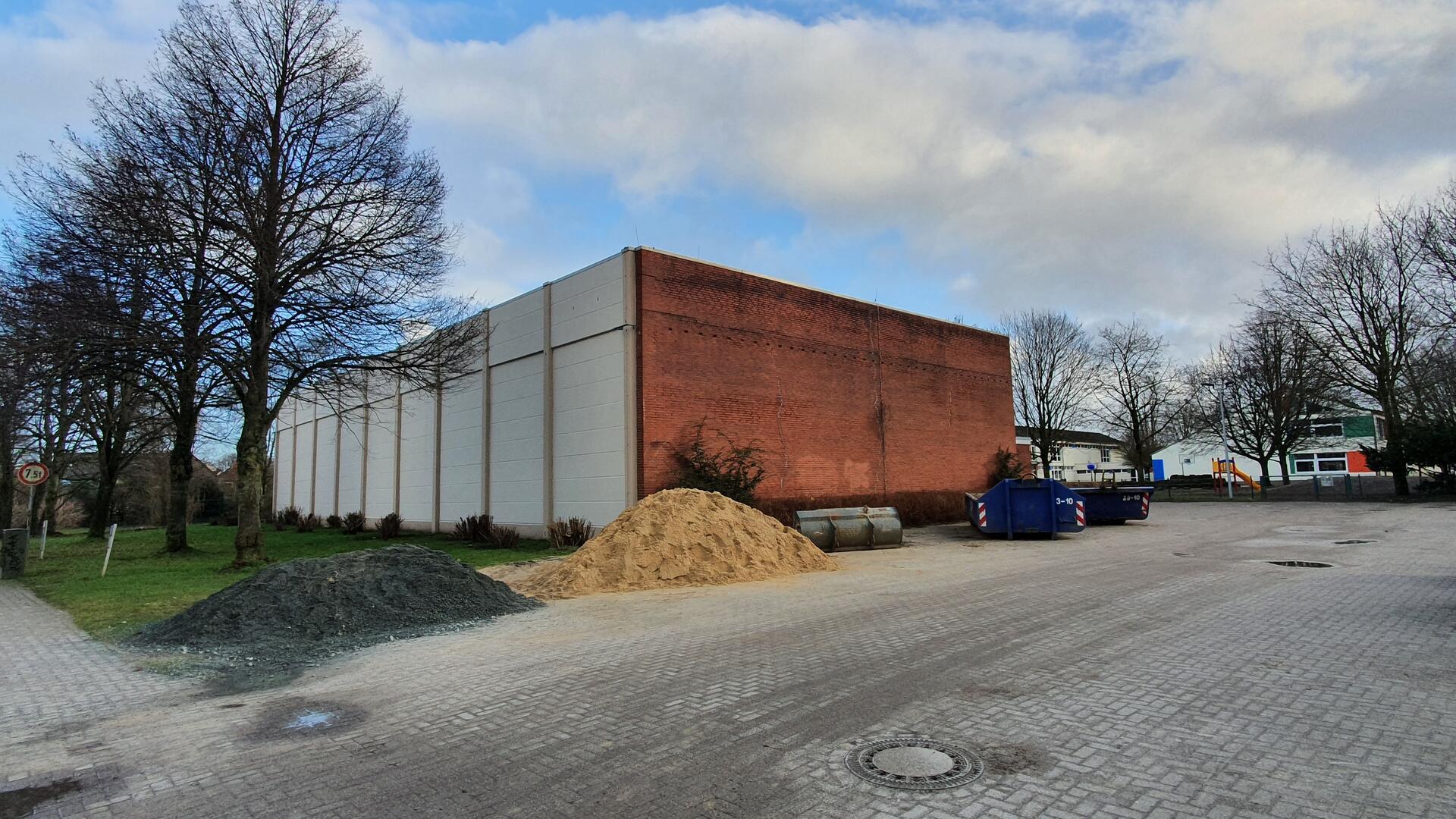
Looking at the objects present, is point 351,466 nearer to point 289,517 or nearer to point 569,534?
point 289,517

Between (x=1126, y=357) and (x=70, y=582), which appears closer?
(x=70, y=582)

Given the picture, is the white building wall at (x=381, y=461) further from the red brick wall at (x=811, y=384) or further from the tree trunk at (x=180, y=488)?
the red brick wall at (x=811, y=384)

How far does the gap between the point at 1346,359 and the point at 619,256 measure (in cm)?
3614

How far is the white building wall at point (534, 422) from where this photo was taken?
854 inches

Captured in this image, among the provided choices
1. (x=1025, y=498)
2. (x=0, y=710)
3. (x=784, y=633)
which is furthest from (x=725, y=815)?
(x=1025, y=498)

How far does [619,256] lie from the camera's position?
22094 mm

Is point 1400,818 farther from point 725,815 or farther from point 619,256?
point 619,256

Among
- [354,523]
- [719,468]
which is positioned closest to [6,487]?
[354,523]

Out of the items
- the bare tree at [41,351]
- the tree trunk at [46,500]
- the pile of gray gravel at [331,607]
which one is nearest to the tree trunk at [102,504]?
the tree trunk at [46,500]

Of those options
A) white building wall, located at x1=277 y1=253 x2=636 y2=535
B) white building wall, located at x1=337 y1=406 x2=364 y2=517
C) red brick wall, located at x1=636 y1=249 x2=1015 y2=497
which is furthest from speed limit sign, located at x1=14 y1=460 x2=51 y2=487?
white building wall, located at x1=337 y1=406 x2=364 y2=517

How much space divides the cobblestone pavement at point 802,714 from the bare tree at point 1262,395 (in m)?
37.3

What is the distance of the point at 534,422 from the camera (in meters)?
24.5

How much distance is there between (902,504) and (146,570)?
2266 cm

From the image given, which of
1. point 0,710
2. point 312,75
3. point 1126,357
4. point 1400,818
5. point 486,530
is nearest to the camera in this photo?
point 1400,818
